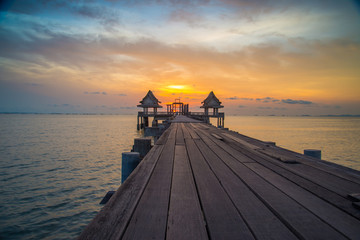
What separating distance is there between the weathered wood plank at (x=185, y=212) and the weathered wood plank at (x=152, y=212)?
2.2 inches

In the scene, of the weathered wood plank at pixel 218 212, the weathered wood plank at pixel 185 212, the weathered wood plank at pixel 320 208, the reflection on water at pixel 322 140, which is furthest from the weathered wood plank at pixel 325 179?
the reflection on water at pixel 322 140

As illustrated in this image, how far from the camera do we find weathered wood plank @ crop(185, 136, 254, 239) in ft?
4.56

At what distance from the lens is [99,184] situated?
9.32 m

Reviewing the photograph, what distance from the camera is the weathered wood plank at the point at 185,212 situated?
1387mm

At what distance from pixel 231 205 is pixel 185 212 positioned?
0.44 meters

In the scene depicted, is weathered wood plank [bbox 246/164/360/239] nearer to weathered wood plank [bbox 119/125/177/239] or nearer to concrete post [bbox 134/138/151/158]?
weathered wood plank [bbox 119/125/177/239]

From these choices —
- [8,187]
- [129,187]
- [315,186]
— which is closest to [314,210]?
[315,186]

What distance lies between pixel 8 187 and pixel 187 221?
10.7 meters

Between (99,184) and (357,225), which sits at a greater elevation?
(357,225)

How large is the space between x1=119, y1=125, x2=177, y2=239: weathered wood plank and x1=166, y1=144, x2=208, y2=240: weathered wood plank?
6 cm

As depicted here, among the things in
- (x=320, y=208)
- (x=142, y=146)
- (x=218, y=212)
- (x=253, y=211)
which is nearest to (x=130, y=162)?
(x=142, y=146)

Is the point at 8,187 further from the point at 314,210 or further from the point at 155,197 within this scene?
the point at 314,210

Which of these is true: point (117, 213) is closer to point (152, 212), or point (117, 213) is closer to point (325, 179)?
point (152, 212)

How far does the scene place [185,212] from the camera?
1.69 m
